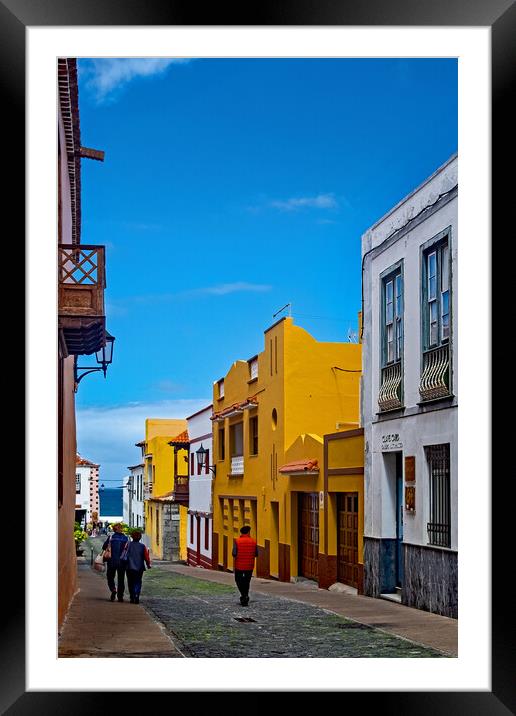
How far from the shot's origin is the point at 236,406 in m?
27.0

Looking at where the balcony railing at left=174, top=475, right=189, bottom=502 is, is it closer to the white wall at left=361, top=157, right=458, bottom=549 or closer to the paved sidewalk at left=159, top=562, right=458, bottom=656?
the paved sidewalk at left=159, top=562, right=458, bottom=656

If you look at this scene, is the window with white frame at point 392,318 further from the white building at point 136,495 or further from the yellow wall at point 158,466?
the white building at point 136,495

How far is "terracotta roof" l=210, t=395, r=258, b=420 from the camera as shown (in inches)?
1016

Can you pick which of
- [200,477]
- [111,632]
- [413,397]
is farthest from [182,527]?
[111,632]

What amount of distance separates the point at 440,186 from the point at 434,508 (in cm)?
391

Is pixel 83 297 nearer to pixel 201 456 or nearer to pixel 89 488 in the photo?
pixel 201 456

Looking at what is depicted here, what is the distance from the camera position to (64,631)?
36.7 ft

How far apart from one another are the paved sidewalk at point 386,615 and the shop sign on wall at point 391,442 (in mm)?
2095

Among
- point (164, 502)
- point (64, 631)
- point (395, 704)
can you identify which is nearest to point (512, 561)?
point (395, 704)

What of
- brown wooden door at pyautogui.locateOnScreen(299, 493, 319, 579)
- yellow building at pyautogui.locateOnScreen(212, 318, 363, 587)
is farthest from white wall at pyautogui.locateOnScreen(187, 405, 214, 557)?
brown wooden door at pyautogui.locateOnScreen(299, 493, 319, 579)

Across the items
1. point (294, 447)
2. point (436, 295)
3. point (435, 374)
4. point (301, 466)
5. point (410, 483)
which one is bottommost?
point (301, 466)

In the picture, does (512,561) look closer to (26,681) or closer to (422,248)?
(26,681)

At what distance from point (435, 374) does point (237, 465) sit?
1517 centimetres

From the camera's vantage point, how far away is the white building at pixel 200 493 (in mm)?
31938
